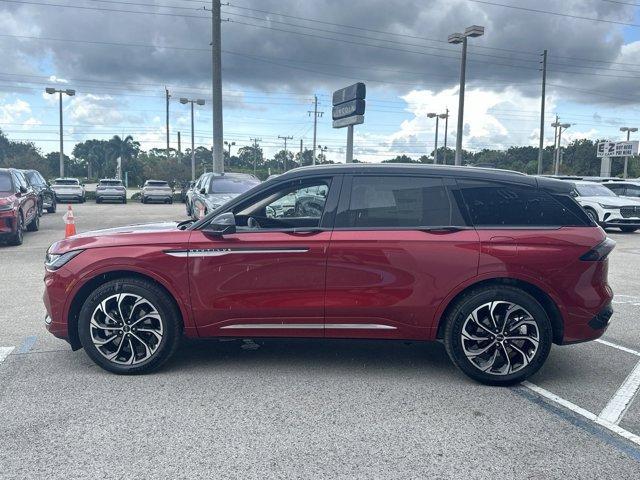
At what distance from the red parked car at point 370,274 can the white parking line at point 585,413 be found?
0.16m

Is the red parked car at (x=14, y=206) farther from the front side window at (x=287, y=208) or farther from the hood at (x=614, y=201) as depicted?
the hood at (x=614, y=201)

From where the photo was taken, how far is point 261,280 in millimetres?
4473

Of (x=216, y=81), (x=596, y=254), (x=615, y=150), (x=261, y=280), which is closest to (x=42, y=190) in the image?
(x=216, y=81)

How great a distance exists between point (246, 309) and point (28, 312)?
355cm

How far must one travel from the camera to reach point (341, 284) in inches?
175

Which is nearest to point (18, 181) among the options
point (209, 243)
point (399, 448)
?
point (209, 243)

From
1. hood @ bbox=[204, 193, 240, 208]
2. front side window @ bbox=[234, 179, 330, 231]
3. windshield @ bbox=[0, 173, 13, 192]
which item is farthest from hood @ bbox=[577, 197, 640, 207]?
windshield @ bbox=[0, 173, 13, 192]

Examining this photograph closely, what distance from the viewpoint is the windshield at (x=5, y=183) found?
12.8 meters

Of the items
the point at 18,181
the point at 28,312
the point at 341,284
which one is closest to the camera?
the point at 341,284

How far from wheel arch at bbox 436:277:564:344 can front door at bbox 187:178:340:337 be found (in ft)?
3.37

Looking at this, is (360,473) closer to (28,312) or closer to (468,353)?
(468,353)

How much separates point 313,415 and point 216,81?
62.9 feet

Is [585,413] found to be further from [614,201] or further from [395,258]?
[614,201]

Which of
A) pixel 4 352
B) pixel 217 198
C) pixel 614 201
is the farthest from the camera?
pixel 614 201
